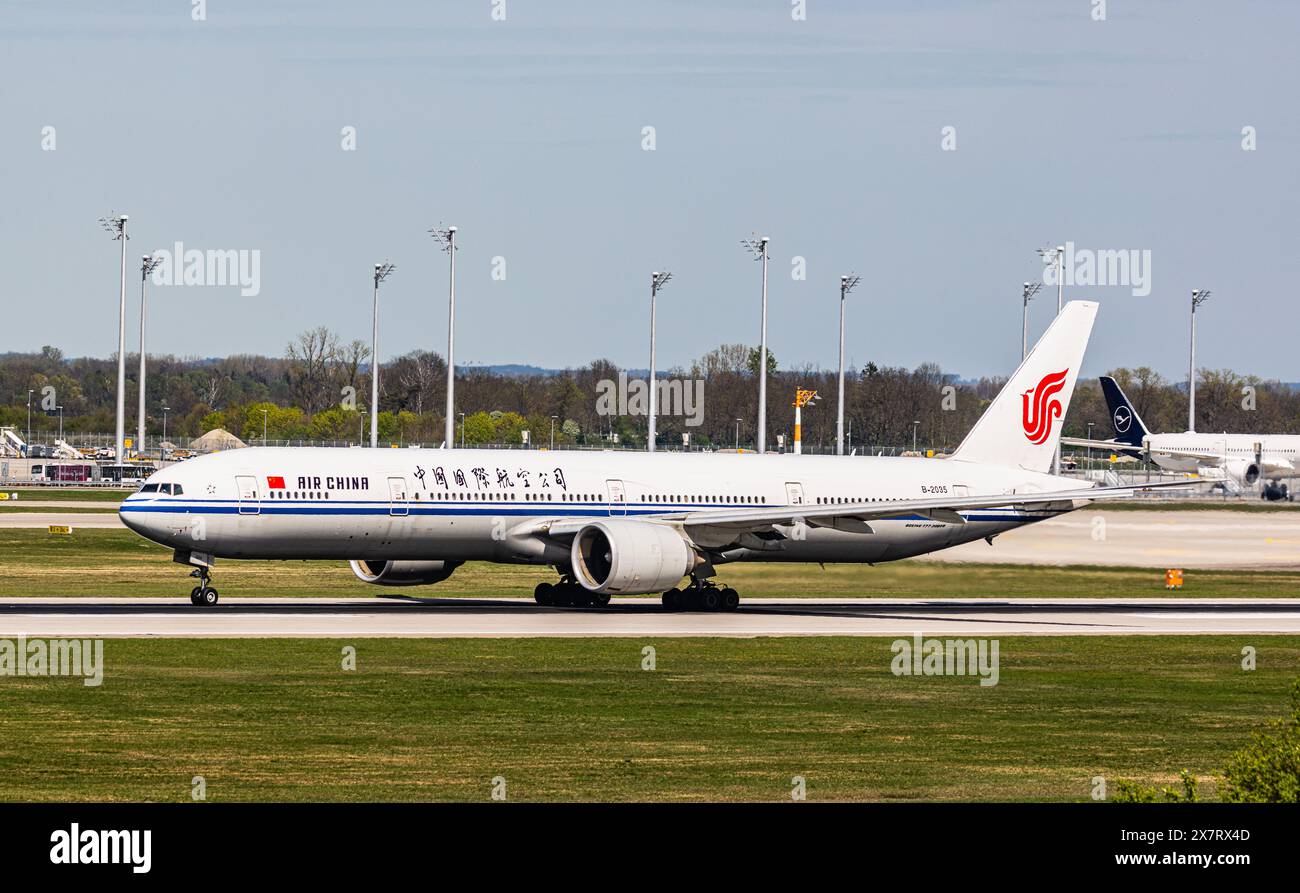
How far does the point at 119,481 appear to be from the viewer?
13675 cm

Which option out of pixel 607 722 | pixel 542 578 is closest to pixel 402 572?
pixel 542 578

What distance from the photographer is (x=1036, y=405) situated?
57.2 meters

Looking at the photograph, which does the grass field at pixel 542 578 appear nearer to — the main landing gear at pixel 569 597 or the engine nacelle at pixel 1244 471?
the main landing gear at pixel 569 597

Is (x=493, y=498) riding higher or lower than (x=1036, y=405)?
lower

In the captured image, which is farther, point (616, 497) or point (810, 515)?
point (616, 497)

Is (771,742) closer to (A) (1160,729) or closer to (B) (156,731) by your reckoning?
(A) (1160,729)

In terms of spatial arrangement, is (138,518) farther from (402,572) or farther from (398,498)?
(402,572)

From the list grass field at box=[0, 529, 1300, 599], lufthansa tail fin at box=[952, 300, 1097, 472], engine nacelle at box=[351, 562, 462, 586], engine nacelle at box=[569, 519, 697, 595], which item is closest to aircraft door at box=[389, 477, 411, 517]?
engine nacelle at box=[351, 562, 462, 586]

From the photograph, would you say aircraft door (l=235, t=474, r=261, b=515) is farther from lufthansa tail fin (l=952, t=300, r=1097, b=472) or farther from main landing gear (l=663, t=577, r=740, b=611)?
lufthansa tail fin (l=952, t=300, r=1097, b=472)

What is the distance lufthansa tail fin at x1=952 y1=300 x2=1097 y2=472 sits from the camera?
56.8 metres

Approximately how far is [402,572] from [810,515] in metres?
11.2
